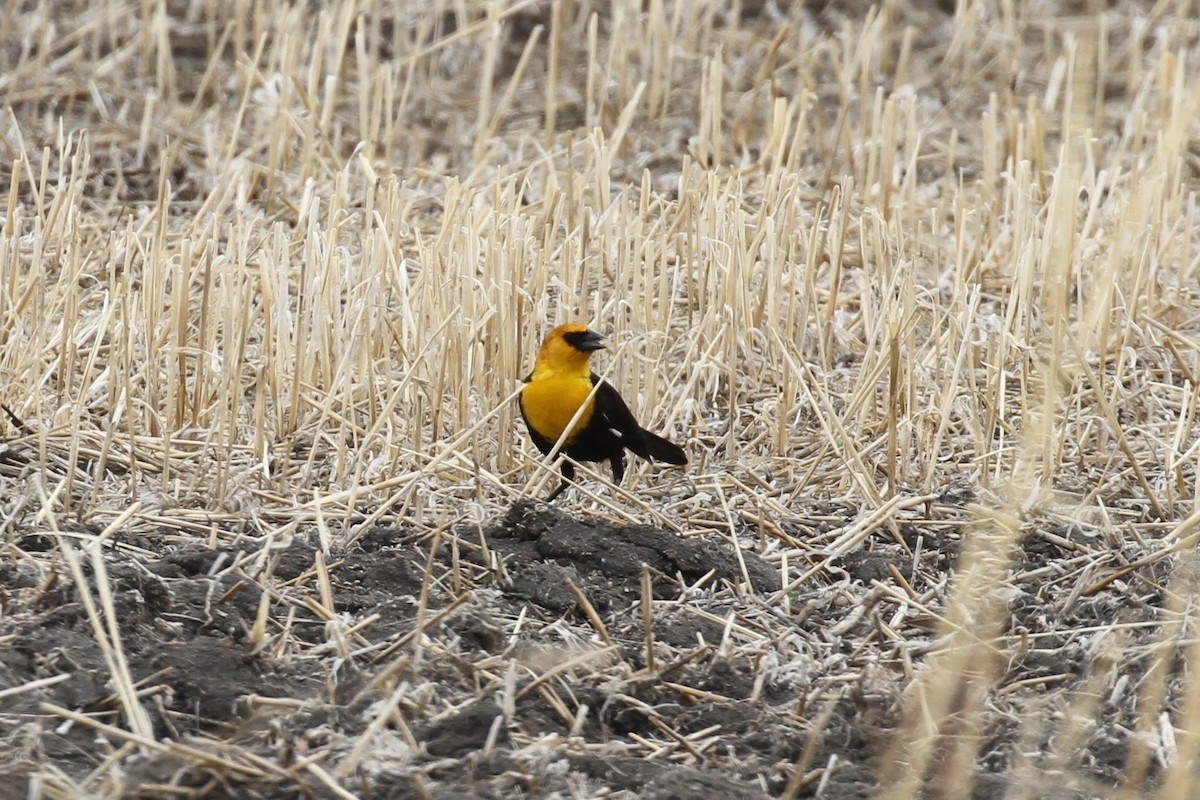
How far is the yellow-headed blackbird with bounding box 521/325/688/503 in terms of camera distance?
14.6ft

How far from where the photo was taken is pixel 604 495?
15.1 ft

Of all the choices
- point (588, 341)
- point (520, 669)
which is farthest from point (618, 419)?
point (520, 669)

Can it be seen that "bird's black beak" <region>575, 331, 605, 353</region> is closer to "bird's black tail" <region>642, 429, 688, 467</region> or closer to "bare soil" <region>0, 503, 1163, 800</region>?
"bird's black tail" <region>642, 429, 688, 467</region>

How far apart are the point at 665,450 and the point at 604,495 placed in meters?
0.25

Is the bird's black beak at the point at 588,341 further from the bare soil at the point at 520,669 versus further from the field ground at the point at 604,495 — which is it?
the bare soil at the point at 520,669

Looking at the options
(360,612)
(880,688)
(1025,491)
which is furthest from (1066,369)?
(360,612)

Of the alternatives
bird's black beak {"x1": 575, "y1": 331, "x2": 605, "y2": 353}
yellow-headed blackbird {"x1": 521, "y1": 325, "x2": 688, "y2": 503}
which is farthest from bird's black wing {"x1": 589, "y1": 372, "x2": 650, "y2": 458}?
bird's black beak {"x1": 575, "y1": 331, "x2": 605, "y2": 353}

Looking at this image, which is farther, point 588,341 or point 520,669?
point 588,341

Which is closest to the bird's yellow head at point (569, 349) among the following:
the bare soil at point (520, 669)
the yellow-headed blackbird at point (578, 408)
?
the yellow-headed blackbird at point (578, 408)

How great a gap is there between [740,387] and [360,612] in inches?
87.9

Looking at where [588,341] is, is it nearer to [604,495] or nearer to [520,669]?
[604,495]

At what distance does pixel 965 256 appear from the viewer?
6.15 metres

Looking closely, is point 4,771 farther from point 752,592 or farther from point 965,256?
point 965,256

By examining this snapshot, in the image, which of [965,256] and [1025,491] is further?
[965,256]
